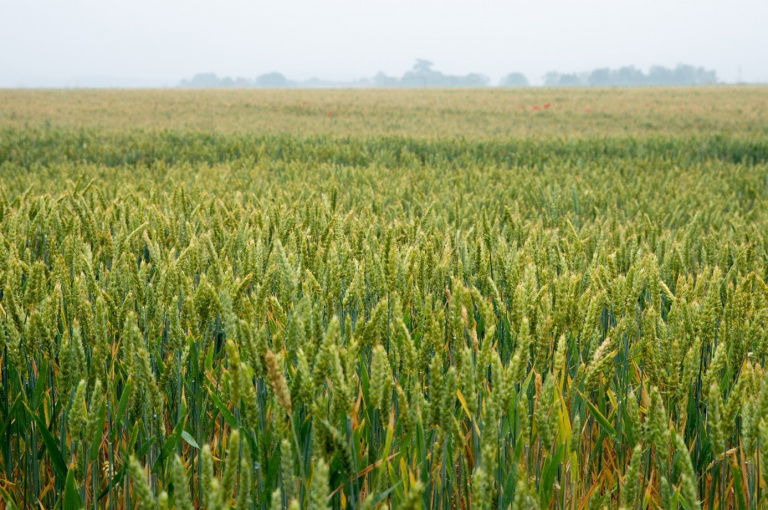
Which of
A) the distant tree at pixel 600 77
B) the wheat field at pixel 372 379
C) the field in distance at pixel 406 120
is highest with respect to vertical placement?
the distant tree at pixel 600 77

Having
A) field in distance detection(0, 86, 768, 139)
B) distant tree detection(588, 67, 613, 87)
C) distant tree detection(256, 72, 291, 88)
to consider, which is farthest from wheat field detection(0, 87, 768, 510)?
distant tree detection(256, 72, 291, 88)

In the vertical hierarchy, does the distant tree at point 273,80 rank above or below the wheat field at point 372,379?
above

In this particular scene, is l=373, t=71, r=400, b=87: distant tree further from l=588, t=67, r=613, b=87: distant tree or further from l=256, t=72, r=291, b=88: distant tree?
l=588, t=67, r=613, b=87: distant tree

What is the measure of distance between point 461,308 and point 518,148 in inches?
395

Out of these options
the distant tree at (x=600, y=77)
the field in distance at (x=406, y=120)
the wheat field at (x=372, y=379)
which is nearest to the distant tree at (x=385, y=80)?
the distant tree at (x=600, y=77)

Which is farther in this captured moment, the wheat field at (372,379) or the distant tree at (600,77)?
the distant tree at (600,77)

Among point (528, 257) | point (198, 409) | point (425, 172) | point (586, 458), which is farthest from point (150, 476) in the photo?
point (425, 172)

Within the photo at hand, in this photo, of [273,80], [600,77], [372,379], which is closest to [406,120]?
[372,379]

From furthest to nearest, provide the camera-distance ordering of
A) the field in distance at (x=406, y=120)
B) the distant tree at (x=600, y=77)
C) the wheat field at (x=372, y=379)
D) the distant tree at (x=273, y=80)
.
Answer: the distant tree at (x=273, y=80) < the distant tree at (x=600, y=77) < the field in distance at (x=406, y=120) < the wheat field at (x=372, y=379)

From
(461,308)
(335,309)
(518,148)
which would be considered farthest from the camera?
(518,148)

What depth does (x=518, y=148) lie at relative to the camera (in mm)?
11062

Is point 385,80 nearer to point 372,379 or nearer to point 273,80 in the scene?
point 273,80

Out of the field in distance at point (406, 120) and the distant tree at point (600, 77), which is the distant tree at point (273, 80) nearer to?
the distant tree at point (600, 77)

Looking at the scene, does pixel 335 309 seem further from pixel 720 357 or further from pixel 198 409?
pixel 720 357
